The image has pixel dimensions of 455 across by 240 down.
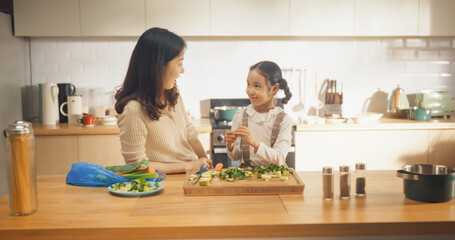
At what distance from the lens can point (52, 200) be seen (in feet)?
5.09

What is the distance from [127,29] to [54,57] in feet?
2.85

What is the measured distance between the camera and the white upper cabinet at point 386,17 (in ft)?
12.7

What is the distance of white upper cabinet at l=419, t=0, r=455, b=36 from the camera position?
3887mm

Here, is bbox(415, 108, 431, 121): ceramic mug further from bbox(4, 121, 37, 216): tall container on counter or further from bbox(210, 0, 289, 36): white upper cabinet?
bbox(4, 121, 37, 216): tall container on counter

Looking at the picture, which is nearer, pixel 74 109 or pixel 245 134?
pixel 245 134

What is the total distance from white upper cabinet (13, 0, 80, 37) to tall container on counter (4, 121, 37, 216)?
2.68 m

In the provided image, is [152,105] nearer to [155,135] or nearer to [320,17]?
[155,135]

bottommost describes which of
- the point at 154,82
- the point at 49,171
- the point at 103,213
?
the point at 49,171

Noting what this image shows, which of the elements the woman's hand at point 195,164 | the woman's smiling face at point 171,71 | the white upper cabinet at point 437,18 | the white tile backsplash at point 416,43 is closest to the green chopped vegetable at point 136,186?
the woman's hand at point 195,164

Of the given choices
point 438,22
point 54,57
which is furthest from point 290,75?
point 54,57

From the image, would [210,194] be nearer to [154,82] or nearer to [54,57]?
[154,82]

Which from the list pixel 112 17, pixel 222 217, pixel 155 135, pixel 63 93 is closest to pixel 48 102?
pixel 63 93

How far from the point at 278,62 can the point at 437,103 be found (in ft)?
4.99

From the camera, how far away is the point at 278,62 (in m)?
4.24
